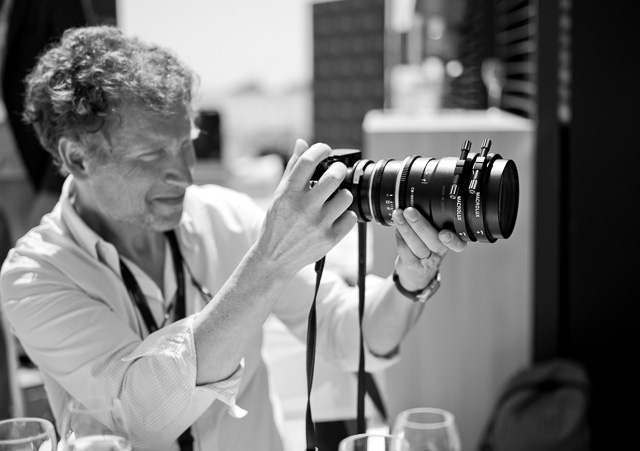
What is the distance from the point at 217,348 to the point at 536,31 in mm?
1667

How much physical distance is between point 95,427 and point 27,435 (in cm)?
9

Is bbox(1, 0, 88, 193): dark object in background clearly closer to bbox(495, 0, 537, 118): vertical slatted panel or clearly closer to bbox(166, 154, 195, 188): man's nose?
bbox(166, 154, 195, 188): man's nose

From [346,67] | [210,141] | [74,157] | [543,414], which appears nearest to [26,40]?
[74,157]

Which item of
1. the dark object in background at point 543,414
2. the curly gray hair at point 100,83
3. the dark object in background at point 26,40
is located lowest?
the dark object in background at point 543,414

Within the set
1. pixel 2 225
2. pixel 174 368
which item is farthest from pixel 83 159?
pixel 2 225

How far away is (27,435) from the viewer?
0.84m

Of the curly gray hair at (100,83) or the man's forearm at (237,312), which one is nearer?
the man's forearm at (237,312)

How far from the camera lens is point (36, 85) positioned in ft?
3.96

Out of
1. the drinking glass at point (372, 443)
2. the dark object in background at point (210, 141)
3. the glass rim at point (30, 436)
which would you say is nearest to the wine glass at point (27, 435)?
the glass rim at point (30, 436)

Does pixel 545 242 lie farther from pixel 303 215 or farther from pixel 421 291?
pixel 303 215

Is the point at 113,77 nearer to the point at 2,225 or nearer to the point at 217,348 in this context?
the point at 217,348

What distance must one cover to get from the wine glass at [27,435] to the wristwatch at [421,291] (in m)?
0.56

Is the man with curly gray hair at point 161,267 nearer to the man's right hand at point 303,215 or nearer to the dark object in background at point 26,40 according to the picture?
the man's right hand at point 303,215

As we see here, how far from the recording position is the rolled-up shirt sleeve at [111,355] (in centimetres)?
101
